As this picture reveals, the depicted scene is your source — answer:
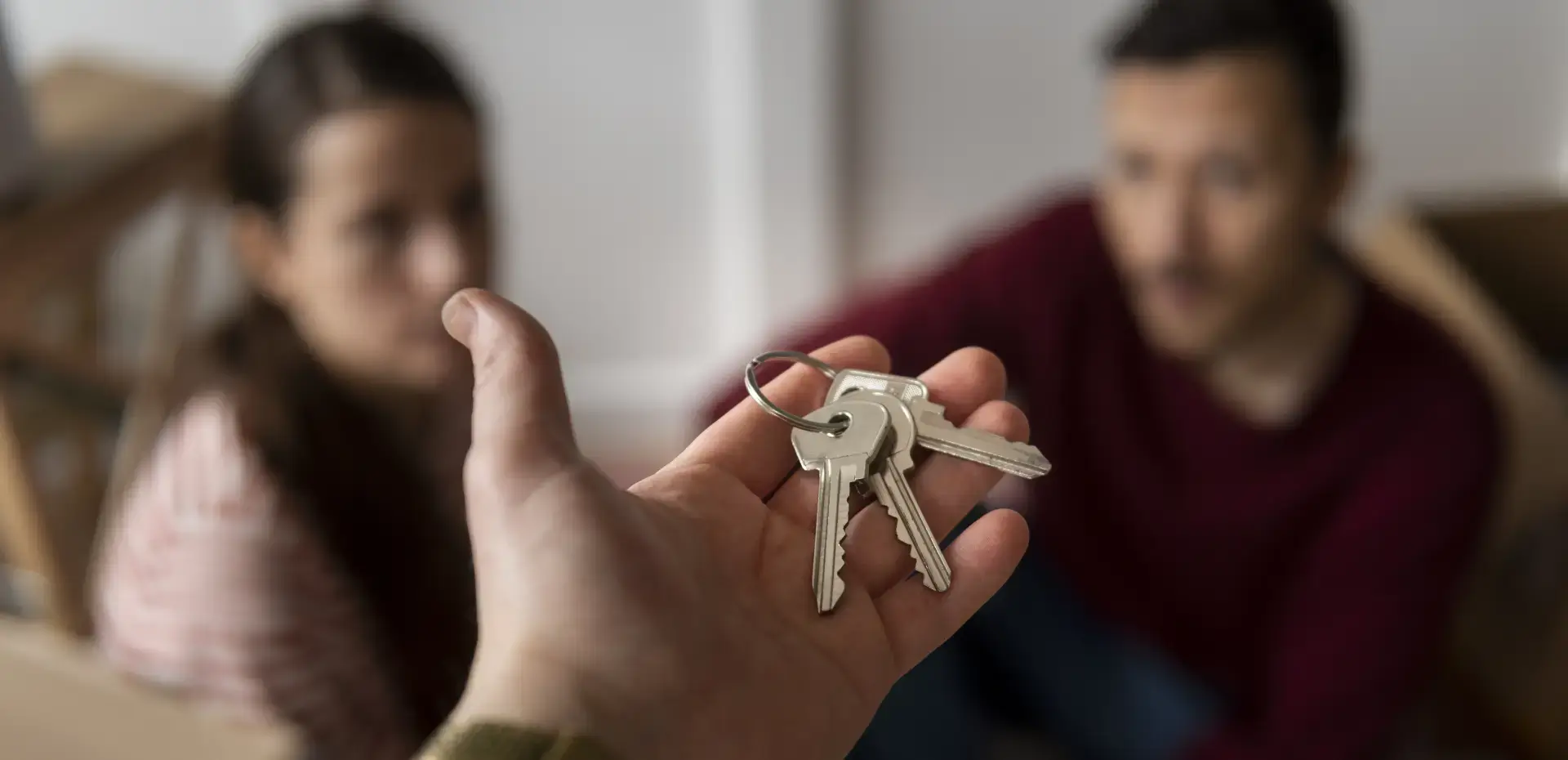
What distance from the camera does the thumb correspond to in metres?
0.36

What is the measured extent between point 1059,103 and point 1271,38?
491mm

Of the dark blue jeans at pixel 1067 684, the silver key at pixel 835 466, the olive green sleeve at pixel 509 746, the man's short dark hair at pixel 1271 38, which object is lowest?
the dark blue jeans at pixel 1067 684

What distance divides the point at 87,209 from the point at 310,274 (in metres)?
0.21

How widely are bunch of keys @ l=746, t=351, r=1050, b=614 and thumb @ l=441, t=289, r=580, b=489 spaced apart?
93 mm

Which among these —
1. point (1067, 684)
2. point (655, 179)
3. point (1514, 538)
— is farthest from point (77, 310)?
point (1514, 538)

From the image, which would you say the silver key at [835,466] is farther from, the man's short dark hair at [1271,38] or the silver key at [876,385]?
the man's short dark hair at [1271,38]

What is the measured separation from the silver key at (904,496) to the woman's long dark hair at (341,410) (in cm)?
35

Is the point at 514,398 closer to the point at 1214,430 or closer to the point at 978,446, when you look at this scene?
the point at 978,446

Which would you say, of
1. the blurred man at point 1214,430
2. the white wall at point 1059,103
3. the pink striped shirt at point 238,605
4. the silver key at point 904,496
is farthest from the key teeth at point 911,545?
the white wall at point 1059,103

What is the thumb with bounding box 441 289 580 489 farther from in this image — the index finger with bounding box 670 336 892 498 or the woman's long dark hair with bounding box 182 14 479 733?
the woman's long dark hair with bounding box 182 14 479 733

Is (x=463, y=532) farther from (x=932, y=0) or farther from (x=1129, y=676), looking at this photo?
(x=932, y=0)

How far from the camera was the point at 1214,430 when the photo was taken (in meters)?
0.81

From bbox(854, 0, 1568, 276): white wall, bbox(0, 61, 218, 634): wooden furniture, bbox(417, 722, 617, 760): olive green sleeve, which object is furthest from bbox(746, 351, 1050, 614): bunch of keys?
bbox(854, 0, 1568, 276): white wall

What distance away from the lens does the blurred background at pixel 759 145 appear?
1.07 m
